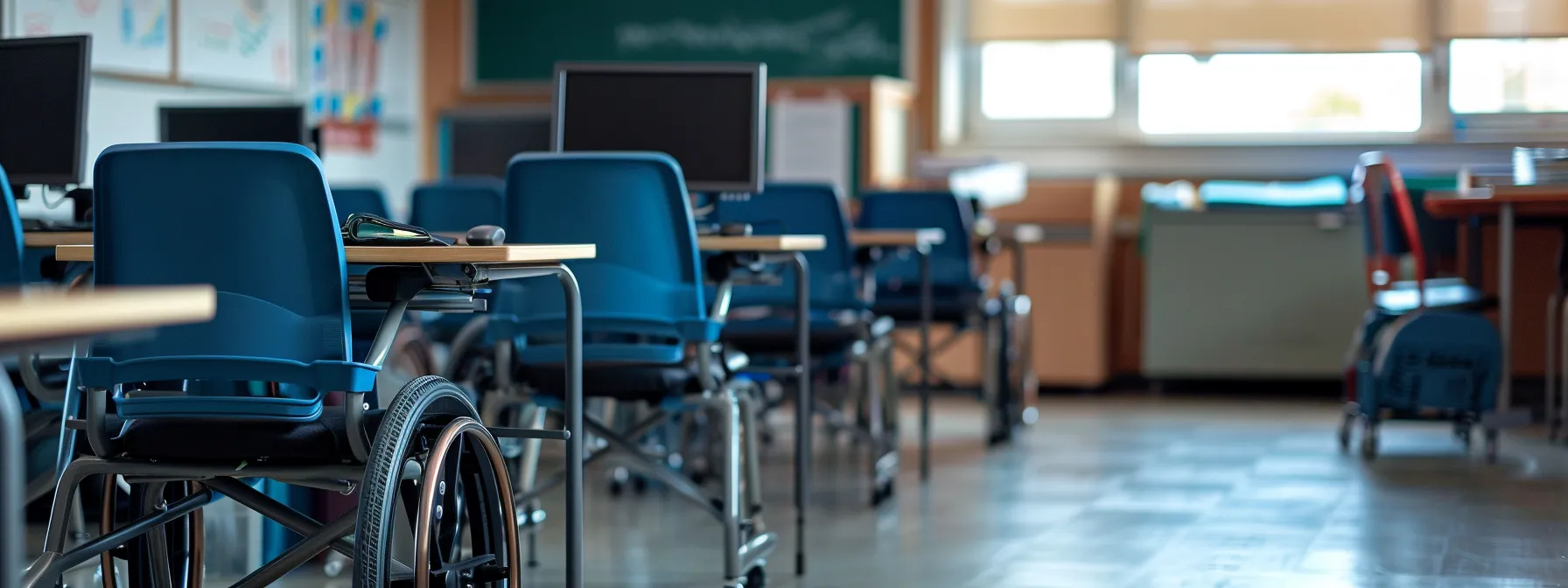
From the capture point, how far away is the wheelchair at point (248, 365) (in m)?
2.06

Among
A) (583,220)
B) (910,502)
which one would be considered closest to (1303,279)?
(910,502)

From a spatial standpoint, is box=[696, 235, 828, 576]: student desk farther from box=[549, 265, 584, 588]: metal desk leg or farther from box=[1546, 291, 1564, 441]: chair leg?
box=[1546, 291, 1564, 441]: chair leg

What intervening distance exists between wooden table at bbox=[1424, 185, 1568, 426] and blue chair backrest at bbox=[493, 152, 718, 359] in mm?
2864

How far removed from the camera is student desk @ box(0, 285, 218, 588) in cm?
101

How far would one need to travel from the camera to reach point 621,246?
2967 mm

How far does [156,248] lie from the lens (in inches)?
81.6

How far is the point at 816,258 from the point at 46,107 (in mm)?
1822

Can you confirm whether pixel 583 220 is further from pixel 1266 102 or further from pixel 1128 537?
pixel 1266 102

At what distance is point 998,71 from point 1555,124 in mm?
2475

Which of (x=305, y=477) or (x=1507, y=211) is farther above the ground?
(x=1507, y=211)

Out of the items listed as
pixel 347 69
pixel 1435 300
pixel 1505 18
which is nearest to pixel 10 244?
pixel 1435 300

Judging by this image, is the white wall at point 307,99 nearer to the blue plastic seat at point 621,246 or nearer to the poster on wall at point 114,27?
the poster on wall at point 114,27

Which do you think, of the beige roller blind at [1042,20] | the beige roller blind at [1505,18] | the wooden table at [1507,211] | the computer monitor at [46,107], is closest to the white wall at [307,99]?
the computer monitor at [46,107]

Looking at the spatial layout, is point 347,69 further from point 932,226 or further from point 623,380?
point 623,380
